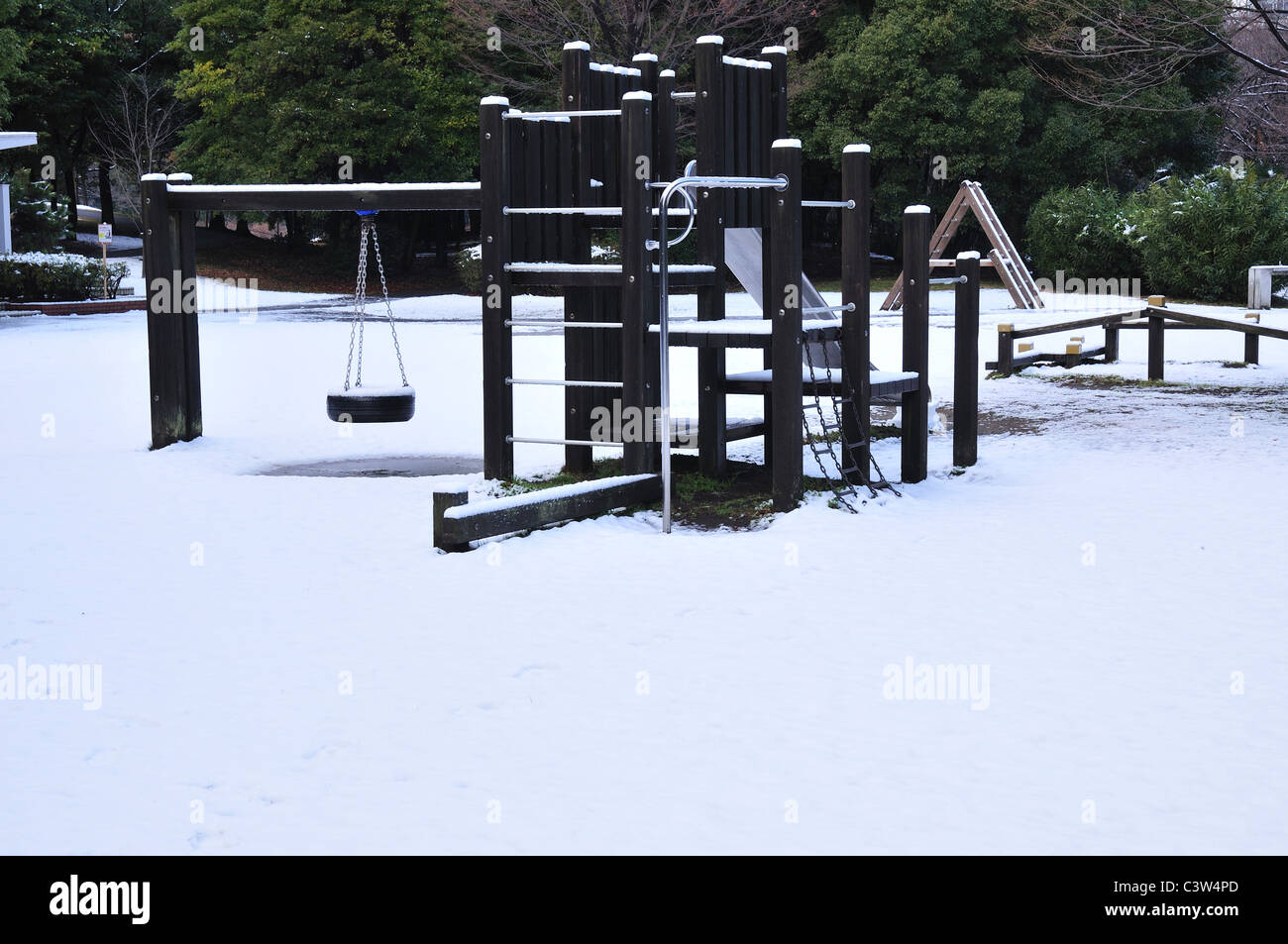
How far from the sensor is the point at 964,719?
5.07 m

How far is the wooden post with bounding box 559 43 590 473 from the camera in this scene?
9.61 m

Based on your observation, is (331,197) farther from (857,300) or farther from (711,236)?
(857,300)

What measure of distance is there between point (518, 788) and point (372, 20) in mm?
33384

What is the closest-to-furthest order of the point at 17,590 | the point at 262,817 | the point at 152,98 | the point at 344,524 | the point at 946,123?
the point at 262,817, the point at 17,590, the point at 344,524, the point at 946,123, the point at 152,98

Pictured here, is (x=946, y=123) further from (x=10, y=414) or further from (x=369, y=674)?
(x=369, y=674)

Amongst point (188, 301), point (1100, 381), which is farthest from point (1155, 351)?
point (188, 301)

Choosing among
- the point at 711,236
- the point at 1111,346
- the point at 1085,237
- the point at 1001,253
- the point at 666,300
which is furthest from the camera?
the point at 1085,237

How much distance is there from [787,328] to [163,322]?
4904mm

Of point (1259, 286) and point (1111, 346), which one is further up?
point (1259, 286)

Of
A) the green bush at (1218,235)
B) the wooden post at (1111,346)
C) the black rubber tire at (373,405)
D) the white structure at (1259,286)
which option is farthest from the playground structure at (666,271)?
the green bush at (1218,235)

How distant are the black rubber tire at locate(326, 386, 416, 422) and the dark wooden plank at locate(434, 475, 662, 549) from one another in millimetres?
1894

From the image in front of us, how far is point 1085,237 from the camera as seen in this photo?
93.4ft

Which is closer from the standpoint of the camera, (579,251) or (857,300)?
(857,300)

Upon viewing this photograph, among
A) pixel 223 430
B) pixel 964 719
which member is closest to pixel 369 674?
pixel 964 719
